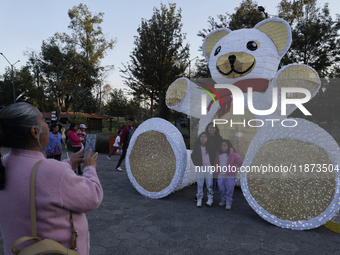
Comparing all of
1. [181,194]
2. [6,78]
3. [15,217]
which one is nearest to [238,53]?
[181,194]

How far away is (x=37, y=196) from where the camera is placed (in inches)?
44.9

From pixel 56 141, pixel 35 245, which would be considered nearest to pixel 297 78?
pixel 35 245

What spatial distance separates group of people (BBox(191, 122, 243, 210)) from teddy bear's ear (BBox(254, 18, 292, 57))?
1915mm

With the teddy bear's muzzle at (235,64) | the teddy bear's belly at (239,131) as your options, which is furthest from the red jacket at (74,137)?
the teddy bear's muzzle at (235,64)

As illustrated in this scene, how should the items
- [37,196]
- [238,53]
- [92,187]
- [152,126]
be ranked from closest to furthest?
[37,196] → [92,187] → [238,53] → [152,126]

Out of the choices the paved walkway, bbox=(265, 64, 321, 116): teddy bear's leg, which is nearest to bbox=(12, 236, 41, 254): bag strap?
the paved walkway

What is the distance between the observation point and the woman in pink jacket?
1.15 m

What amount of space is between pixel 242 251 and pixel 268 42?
3.51m

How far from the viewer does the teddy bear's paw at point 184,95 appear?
4.77 metres

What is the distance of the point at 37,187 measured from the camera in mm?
1135

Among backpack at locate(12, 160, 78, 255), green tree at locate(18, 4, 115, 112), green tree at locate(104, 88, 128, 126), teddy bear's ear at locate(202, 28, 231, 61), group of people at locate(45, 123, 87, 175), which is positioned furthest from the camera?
green tree at locate(104, 88, 128, 126)

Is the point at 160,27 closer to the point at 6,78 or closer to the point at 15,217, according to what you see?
the point at 15,217

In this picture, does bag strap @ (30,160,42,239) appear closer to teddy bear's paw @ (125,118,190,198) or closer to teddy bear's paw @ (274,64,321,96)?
teddy bear's paw @ (125,118,190,198)

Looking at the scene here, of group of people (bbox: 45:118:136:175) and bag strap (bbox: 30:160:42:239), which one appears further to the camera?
group of people (bbox: 45:118:136:175)
